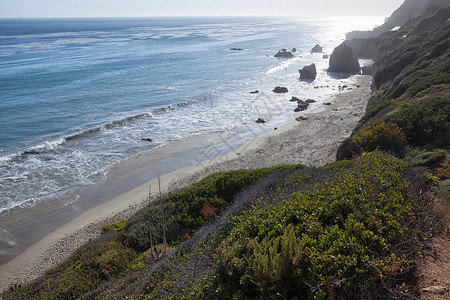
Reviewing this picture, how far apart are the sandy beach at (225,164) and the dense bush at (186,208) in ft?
5.27

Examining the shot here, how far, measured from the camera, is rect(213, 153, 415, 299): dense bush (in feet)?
15.9

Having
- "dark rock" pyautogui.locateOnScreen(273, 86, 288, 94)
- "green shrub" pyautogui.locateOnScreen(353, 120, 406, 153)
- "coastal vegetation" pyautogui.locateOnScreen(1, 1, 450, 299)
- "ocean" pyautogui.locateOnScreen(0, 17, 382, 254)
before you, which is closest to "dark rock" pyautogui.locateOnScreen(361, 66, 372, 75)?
"ocean" pyautogui.locateOnScreen(0, 17, 382, 254)

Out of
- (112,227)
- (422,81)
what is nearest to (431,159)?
(422,81)

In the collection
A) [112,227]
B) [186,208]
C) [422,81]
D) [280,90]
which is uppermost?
[422,81]

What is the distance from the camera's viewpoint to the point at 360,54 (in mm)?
78750

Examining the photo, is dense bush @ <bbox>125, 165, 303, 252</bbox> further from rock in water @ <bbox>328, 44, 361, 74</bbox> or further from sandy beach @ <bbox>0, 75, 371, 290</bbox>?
rock in water @ <bbox>328, 44, 361, 74</bbox>

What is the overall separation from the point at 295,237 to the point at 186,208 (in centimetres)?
802

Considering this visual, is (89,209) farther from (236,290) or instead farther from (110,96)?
(110,96)

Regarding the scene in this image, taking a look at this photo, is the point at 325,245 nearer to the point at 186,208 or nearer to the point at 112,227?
the point at 186,208

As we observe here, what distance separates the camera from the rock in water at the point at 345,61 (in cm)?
6047

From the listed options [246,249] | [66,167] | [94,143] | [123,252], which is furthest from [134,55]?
[246,249]

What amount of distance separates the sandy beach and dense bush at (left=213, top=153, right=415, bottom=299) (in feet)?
25.2

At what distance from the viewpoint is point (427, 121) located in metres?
13.6

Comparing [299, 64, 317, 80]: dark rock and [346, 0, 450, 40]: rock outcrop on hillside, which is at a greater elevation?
[346, 0, 450, 40]: rock outcrop on hillside
